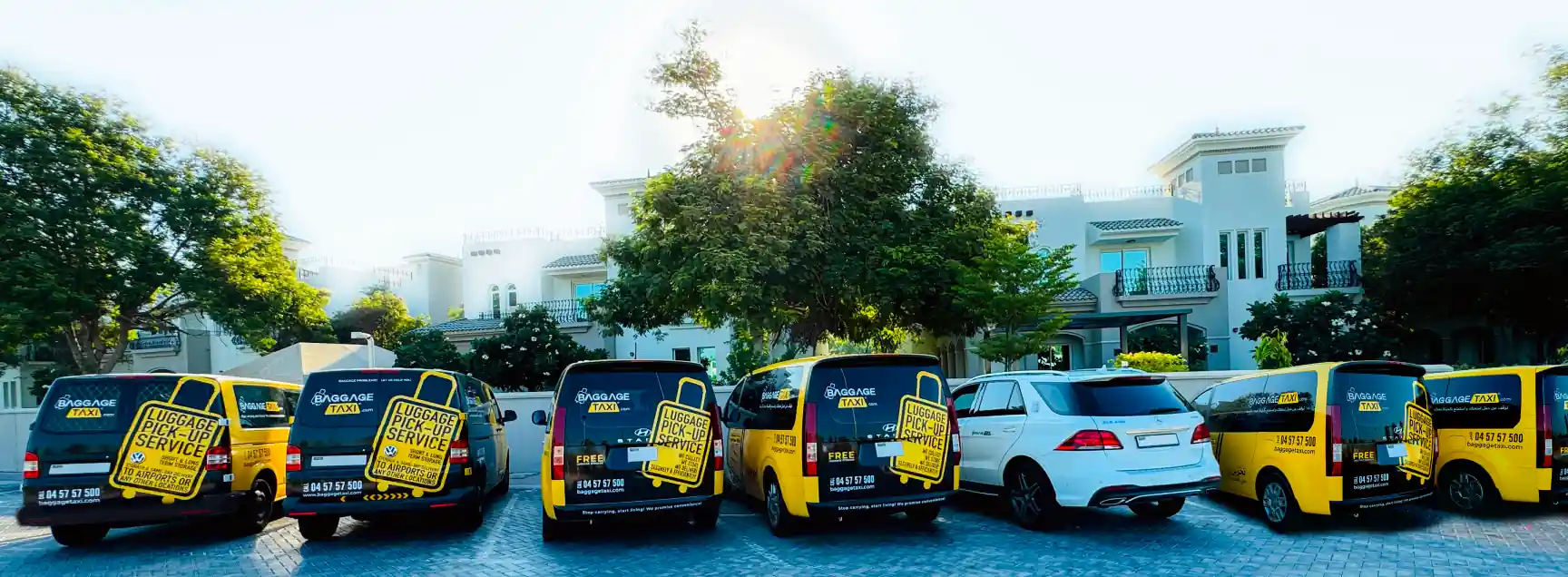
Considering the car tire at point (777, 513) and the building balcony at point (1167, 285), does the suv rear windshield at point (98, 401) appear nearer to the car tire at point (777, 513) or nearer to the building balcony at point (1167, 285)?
the car tire at point (777, 513)

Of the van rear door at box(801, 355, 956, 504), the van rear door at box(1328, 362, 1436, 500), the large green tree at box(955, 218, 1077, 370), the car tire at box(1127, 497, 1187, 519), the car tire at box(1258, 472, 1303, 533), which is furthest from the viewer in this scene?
the large green tree at box(955, 218, 1077, 370)

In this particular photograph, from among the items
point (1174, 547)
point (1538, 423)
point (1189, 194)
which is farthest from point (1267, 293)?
point (1174, 547)

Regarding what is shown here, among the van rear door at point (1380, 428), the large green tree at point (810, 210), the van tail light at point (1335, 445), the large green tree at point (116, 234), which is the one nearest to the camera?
the van tail light at point (1335, 445)

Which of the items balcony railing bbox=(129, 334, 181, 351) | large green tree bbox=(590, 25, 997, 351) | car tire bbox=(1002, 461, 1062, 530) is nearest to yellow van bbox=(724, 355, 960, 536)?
car tire bbox=(1002, 461, 1062, 530)

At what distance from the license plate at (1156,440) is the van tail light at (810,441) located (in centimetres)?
289

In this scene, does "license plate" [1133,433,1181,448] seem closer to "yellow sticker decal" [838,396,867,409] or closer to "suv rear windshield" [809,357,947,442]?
"suv rear windshield" [809,357,947,442]

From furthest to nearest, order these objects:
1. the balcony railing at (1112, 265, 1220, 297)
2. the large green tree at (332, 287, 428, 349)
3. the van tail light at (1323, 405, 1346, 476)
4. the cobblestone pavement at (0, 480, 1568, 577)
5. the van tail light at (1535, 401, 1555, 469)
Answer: the large green tree at (332, 287, 428, 349)
the balcony railing at (1112, 265, 1220, 297)
the van tail light at (1535, 401, 1555, 469)
the van tail light at (1323, 405, 1346, 476)
the cobblestone pavement at (0, 480, 1568, 577)

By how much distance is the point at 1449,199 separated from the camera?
76.1ft

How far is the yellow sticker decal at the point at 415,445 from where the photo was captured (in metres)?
8.56

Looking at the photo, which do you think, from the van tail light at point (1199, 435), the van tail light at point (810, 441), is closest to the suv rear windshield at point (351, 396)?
the van tail light at point (810, 441)

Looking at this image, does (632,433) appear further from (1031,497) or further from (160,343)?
(160,343)

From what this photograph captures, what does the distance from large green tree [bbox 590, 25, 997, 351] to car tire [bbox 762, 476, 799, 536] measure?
657cm

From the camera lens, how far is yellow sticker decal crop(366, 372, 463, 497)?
8562 millimetres

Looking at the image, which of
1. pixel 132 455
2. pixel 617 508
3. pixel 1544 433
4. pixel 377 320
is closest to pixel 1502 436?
pixel 1544 433
